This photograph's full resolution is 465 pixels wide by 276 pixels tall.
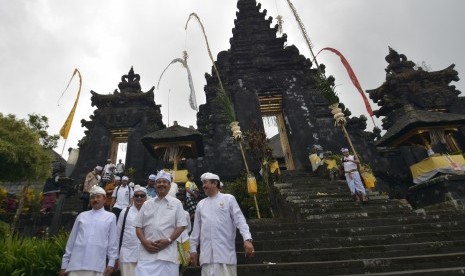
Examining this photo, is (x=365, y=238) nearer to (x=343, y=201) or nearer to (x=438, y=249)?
(x=438, y=249)

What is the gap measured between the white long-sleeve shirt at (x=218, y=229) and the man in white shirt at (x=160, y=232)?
40 centimetres

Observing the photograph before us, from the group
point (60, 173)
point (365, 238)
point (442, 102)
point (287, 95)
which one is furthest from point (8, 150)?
point (442, 102)

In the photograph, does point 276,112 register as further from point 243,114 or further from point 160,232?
point 160,232

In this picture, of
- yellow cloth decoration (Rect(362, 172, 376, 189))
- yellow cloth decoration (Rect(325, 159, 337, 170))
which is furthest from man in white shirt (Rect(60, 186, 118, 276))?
yellow cloth decoration (Rect(325, 159, 337, 170))

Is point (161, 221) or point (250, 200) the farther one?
point (250, 200)

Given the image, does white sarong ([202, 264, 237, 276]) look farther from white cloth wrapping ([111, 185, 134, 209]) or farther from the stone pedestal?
the stone pedestal

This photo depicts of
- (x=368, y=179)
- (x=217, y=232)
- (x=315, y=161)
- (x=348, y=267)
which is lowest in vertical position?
(x=348, y=267)

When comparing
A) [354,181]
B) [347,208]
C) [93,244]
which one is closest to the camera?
[93,244]

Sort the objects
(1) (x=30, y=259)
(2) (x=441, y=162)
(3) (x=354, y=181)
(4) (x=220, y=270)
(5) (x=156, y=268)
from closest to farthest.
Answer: (5) (x=156, y=268) → (4) (x=220, y=270) → (1) (x=30, y=259) → (3) (x=354, y=181) → (2) (x=441, y=162)

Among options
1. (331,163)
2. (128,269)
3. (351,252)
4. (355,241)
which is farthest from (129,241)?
(331,163)

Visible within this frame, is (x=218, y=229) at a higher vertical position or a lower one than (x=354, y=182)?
lower

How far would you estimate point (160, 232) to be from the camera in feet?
10.8

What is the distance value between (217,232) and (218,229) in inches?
1.7

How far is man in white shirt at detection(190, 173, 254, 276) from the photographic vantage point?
3.45 m
